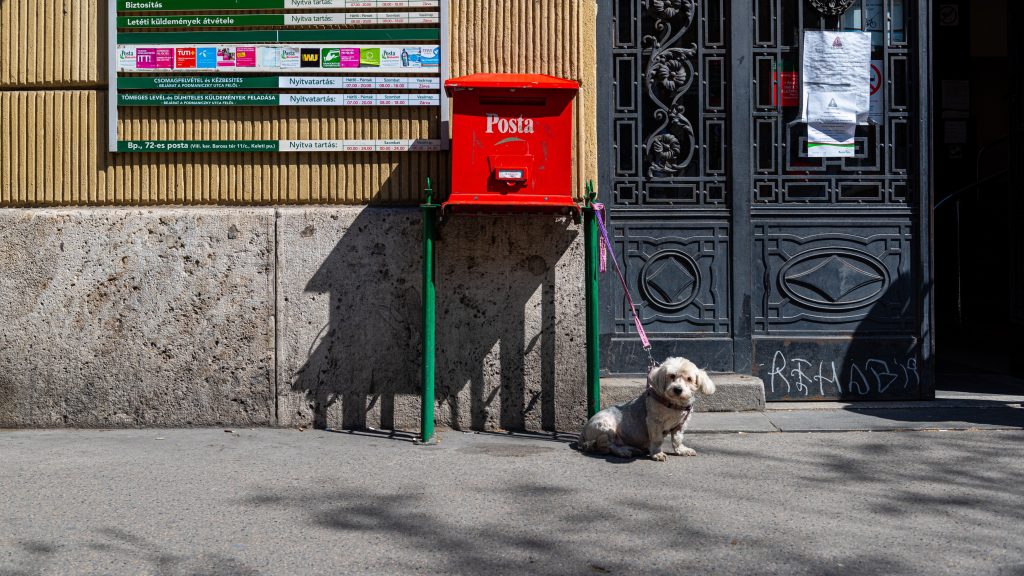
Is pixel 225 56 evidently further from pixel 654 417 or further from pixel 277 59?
pixel 654 417

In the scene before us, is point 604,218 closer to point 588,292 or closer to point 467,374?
point 588,292

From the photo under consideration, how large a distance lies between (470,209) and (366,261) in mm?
954

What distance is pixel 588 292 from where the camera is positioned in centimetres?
604

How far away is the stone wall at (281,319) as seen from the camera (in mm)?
6371

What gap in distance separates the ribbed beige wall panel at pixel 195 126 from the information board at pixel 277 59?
7 cm

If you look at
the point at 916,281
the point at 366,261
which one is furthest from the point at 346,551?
the point at 916,281

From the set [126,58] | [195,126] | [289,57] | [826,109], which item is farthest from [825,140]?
[126,58]

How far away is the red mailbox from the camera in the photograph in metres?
5.83

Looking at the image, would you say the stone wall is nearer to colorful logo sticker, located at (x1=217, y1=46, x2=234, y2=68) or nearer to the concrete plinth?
the concrete plinth

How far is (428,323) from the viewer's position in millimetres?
5949

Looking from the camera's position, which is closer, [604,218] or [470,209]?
[470,209]

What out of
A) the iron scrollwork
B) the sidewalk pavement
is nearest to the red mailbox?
the iron scrollwork

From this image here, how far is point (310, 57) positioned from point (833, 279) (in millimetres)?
4274

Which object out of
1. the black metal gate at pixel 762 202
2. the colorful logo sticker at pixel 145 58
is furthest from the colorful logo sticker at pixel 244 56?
the black metal gate at pixel 762 202
